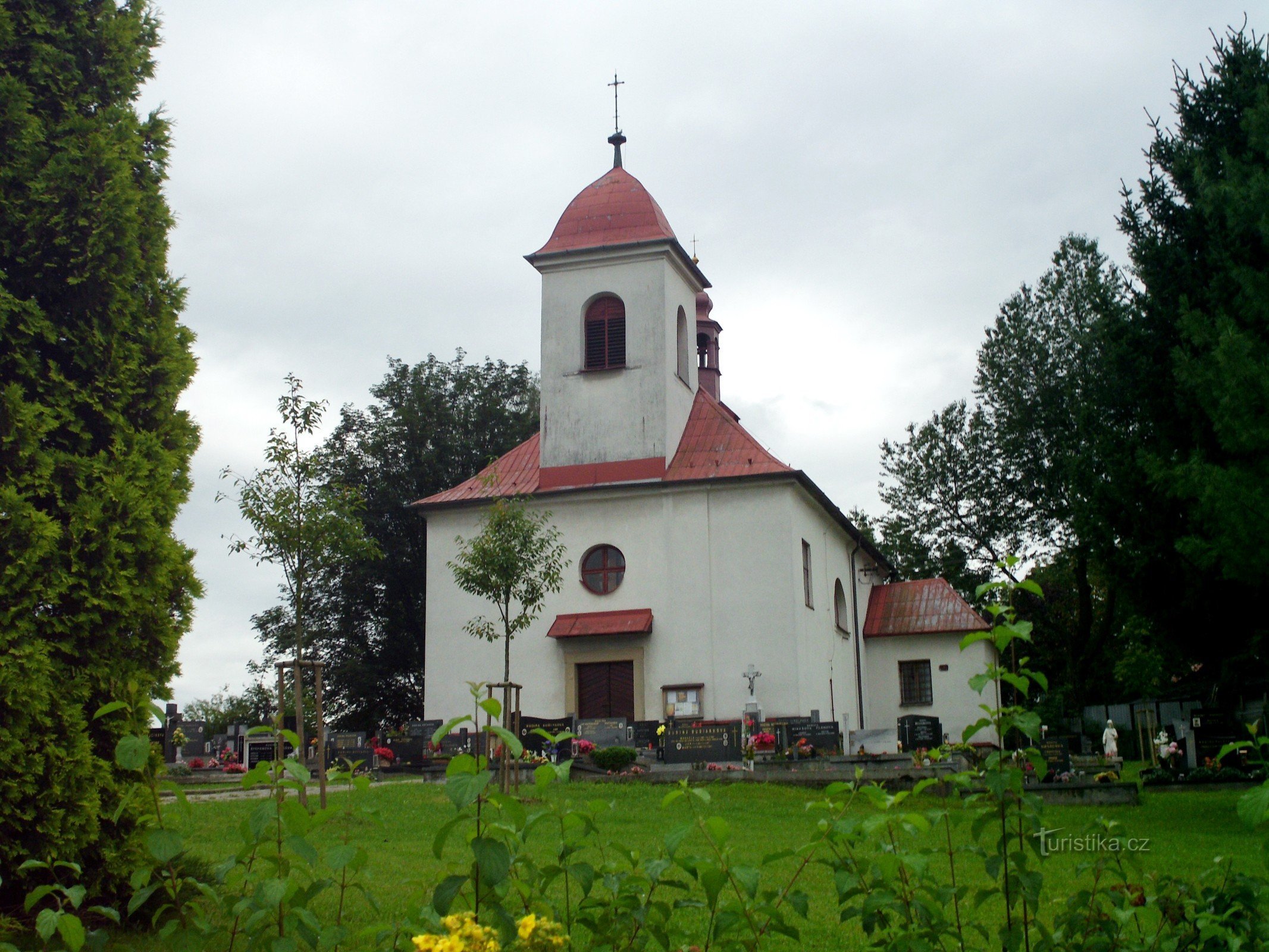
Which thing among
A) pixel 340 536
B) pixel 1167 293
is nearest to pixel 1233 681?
pixel 1167 293

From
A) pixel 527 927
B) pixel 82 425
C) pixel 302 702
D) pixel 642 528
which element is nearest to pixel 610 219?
pixel 642 528

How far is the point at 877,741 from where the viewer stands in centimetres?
2686

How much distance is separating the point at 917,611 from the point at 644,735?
41.4 ft

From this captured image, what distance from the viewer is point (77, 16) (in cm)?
711

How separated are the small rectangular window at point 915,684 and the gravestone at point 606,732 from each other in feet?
40.8

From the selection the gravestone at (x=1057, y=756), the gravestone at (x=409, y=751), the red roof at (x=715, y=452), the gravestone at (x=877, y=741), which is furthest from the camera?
the red roof at (x=715, y=452)

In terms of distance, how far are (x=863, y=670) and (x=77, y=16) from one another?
28.8 meters

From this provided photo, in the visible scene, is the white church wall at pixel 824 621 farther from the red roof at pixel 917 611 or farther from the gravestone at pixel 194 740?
the gravestone at pixel 194 740

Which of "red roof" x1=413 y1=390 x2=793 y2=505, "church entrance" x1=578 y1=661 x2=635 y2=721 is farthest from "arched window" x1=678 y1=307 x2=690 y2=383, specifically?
"church entrance" x1=578 y1=661 x2=635 y2=721

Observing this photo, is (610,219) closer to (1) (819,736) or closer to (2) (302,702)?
(1) (819,736)

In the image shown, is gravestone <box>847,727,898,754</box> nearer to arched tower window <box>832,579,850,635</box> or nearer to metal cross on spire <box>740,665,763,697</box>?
metal cross on spire <box>740,665,763,697</box>

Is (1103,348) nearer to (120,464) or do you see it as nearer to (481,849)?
(120,464)

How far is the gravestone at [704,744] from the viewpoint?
2159 centimetres

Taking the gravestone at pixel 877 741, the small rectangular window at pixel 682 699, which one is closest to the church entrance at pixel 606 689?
the small rectangular window at pixel 682 699
